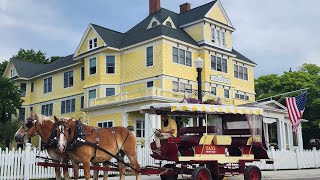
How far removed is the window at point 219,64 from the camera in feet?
116

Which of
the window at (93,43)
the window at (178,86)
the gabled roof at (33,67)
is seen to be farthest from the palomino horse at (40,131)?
the gabled roof at (33,67)

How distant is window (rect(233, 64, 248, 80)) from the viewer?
38844mm

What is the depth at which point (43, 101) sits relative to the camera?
43.0 m

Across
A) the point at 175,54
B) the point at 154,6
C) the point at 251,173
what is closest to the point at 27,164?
the point at 251,173

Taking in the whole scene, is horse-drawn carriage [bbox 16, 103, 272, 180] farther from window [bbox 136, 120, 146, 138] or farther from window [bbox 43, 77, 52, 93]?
window [bbox 43, 77, 52, 93]

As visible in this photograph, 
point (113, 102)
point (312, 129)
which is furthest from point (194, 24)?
point (312, 129)

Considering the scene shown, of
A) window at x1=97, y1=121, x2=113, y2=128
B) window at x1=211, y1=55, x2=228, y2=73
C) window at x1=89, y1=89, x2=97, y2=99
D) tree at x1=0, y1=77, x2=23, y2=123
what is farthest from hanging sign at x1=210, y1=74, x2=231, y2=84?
tree at x1=0, y1=77, x2=23, y2=123

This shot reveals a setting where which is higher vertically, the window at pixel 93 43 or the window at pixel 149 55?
the window at pixel 93 43

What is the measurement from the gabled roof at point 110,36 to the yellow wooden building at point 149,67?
104mm

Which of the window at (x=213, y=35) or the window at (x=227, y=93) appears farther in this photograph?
the window at (x=227, y=93)

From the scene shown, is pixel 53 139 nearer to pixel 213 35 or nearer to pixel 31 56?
pixel 213 35

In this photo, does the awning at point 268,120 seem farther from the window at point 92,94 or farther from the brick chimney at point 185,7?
the window at point 92,94

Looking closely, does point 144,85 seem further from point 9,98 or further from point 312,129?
point 312,129

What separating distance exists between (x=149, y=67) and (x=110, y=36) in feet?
19.6
